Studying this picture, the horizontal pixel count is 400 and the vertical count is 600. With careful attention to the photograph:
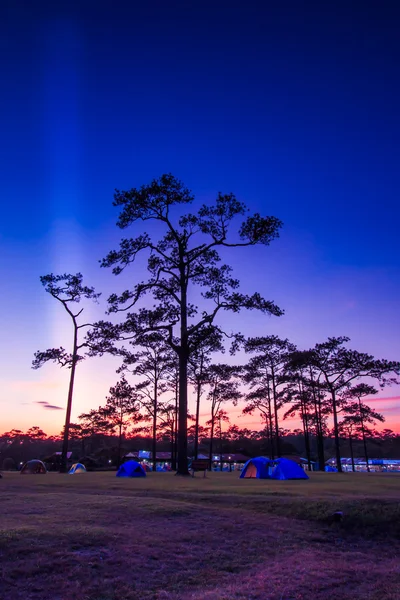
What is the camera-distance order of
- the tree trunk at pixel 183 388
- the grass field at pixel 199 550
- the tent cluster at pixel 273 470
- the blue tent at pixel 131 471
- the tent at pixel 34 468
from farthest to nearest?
the tent at pixel 34 468
the blue tent at pixel 131 471
the tent cluster at pixel 273 470
the tree trunk at pixel 183 388
the grass field at pixel 199 550

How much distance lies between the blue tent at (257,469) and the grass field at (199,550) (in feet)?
53.9

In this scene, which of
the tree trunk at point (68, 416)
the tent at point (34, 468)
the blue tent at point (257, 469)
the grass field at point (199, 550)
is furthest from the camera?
the tent at point (34, 468)

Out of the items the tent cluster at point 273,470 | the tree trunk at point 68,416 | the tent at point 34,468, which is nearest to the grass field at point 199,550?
the tent cluster at point 273,470

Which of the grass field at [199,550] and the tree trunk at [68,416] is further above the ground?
the tree trunk at [68,416]

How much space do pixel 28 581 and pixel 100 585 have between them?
100 centimetres

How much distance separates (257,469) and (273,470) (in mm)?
1162

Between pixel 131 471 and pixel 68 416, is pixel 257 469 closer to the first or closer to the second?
pixel 131 471

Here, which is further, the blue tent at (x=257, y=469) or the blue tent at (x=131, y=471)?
the blue tent at (x=257, y=469)

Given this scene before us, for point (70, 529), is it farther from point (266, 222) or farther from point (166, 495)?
point (266, 222)

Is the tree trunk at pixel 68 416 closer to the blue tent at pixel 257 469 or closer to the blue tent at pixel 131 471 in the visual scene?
the blue tent at pixel 131 471

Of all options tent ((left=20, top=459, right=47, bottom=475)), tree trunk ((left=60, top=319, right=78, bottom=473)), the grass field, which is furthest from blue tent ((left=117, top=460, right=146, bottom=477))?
tent ((left=20, top=459, right=47, bottom=475))

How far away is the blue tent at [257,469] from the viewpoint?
26.8 meters

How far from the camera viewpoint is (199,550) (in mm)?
7332

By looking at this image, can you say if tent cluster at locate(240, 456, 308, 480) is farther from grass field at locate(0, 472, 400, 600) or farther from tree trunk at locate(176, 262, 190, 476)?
grass field at locate(0, 472, 400, 600)
